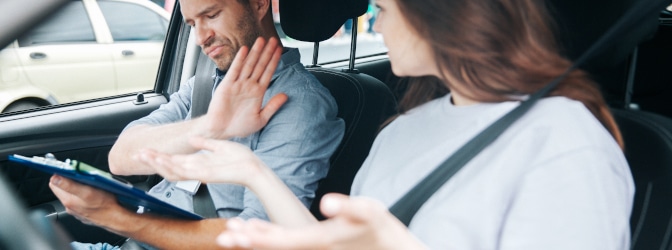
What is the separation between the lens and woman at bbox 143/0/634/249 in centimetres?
87

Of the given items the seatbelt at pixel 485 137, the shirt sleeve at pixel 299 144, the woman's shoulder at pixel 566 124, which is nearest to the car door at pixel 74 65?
the shirt sleeve at pixel 299 144

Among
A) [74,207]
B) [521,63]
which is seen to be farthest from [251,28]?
[521,63]

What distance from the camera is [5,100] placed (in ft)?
7.70

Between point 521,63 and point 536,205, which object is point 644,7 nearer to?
point 521,63

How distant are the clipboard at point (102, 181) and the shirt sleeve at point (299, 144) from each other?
232 millimetres

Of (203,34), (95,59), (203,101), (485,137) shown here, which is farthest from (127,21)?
(485,137)

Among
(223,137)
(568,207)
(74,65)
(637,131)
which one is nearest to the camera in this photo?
(568,207)

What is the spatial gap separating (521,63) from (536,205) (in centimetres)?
24

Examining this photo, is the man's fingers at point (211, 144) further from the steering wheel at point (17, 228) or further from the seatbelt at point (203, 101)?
the seatbelt at point (203, 101)

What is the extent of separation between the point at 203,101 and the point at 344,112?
1.33 ft

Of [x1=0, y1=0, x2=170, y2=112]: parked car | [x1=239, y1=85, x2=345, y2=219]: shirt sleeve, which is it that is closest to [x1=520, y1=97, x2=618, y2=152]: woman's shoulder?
[x1=239, y1=85, x2=345, y2=219]: shirt sleeve

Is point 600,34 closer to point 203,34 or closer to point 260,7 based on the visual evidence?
point 260,7

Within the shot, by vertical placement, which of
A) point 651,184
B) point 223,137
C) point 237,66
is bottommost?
point 651,184

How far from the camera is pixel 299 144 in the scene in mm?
1486
